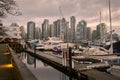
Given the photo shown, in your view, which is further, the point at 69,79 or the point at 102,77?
the point at 69,79

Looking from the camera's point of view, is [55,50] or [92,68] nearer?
[92,68]

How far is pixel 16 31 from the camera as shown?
389ft

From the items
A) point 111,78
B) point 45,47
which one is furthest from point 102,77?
point 45,47

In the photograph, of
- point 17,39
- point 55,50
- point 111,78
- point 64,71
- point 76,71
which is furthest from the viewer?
point 17,39

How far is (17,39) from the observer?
4582 inches

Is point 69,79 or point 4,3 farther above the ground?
point 4,3

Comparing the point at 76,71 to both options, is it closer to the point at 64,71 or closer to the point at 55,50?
the point at 64,71

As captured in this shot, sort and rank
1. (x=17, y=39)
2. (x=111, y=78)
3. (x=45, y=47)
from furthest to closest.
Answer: (x=17, y=39), (x=45, y=47), (x=111, y=78)

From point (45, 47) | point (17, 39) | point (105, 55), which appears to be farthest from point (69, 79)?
point (17, 39)

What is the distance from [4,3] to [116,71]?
1273 cm

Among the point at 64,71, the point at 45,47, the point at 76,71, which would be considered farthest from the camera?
the point at 45,47

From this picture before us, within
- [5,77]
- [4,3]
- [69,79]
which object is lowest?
[69,79]

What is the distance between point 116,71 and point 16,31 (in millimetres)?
96579

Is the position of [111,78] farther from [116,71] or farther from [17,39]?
[17,39]
